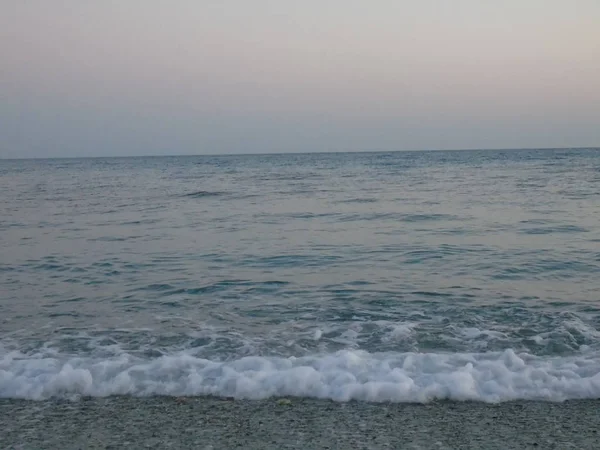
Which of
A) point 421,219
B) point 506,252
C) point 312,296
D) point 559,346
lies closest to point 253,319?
point 312,296

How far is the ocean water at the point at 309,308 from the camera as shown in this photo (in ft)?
17.6

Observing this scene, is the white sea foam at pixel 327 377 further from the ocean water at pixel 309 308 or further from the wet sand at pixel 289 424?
the wet sand at pixel 289 424

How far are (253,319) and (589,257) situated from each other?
6735 mm

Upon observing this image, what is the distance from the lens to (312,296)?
8836 millimetres

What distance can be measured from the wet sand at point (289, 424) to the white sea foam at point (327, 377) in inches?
6.7

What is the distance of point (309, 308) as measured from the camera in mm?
8125

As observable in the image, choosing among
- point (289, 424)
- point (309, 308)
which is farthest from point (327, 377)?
point (309, 308)

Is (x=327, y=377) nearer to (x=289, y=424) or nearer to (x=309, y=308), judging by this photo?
(x=289, y=424)

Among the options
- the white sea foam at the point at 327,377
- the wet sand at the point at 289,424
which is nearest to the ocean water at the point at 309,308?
the white sea foam at the point at 327,377

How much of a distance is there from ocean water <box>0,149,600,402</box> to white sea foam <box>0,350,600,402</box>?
0.02 metres

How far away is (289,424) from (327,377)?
0.96m

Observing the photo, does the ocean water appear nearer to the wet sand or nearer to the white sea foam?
the white sea foam

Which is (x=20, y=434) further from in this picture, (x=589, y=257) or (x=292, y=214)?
(x=292, y=214)

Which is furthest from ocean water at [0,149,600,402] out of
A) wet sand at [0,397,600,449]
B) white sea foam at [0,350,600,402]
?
wet sand at [0,397,600,449]
